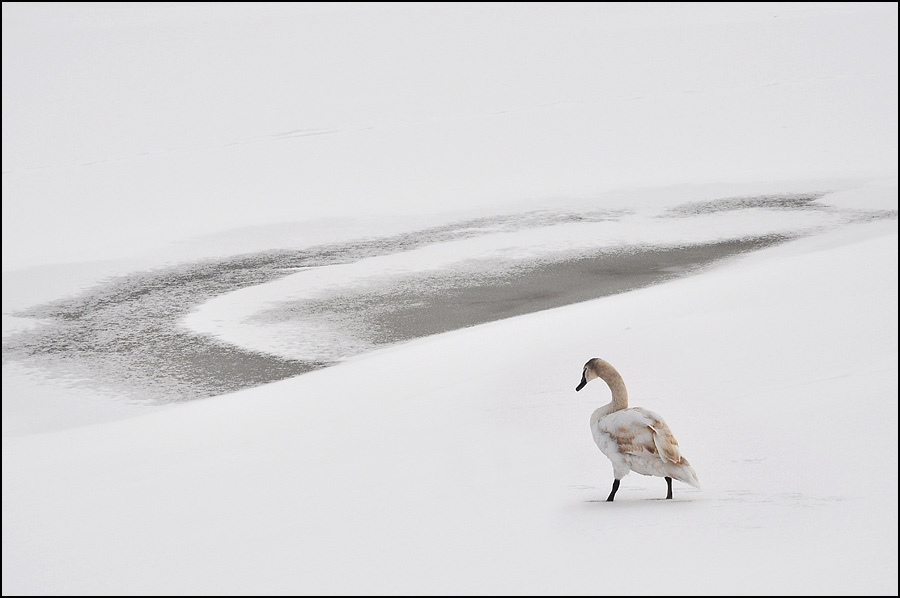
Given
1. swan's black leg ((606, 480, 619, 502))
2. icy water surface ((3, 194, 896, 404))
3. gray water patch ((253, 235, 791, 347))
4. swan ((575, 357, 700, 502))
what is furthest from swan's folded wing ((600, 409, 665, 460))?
gray water patch ((253, 235, 791, 347))

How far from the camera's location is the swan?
11.8 ft

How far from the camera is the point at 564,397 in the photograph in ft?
16.7

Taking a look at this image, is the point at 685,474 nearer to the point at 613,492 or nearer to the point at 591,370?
the point at 613,492

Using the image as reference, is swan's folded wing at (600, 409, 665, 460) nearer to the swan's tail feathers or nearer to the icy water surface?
the swan's tail feathers

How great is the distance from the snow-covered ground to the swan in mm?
132

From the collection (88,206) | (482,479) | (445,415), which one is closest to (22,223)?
(88,206)

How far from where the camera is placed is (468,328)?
693cm

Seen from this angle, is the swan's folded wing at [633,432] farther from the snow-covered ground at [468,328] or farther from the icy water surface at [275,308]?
the icy water surface at [275,308]

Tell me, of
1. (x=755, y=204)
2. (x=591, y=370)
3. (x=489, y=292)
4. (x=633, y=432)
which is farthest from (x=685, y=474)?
(x=755, y=204)

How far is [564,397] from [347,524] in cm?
170

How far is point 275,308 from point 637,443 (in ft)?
15.2

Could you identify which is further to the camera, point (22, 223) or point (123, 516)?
point (22, 223)

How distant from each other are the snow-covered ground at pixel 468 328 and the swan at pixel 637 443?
0.43ft

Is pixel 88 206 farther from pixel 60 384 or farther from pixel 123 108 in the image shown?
pixel 60 384
